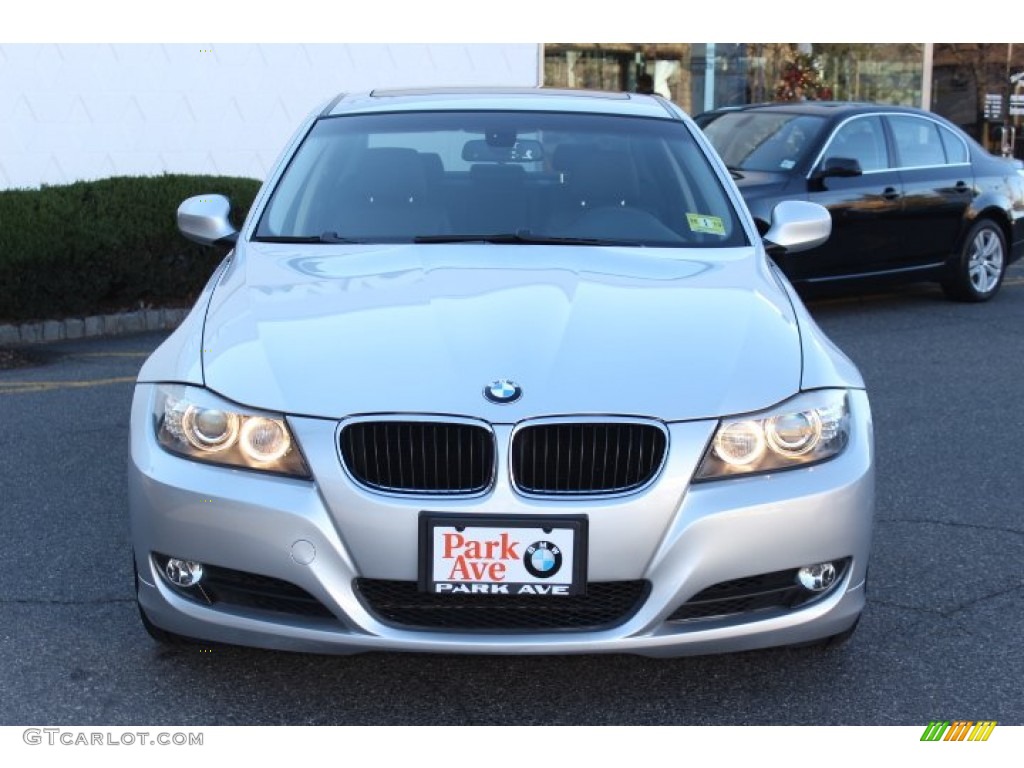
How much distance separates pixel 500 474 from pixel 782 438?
0.70 m

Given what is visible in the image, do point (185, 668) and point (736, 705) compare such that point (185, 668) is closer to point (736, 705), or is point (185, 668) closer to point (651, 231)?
point (736, 705)

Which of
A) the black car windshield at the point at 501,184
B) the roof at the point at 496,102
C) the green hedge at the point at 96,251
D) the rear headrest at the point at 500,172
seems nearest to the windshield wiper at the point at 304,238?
the black car windshield at the point at 501,184

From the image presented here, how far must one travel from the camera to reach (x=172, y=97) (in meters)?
13.1

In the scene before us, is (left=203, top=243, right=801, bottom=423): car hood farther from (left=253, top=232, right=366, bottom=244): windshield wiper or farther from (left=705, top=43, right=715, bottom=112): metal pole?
(left=705, top=43, right=715, bottom=112): metal pole

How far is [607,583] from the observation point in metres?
3.19

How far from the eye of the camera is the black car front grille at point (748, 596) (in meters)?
3.27

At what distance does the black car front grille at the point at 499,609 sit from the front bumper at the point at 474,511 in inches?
0.9

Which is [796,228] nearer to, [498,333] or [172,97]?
[498,333]

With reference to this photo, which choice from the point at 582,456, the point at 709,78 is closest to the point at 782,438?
the point at 582,456

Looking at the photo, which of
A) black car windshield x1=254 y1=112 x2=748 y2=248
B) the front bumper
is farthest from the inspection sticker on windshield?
the front bumper

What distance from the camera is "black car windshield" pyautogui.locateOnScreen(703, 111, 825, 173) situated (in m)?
9.91

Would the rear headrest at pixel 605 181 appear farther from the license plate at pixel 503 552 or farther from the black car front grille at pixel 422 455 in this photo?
the license plate at pixel 503 552

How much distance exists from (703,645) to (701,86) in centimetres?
1514
